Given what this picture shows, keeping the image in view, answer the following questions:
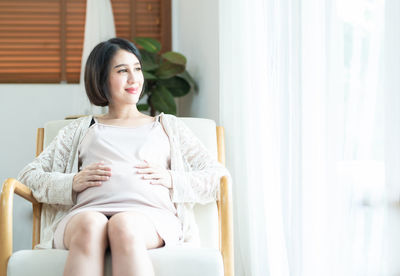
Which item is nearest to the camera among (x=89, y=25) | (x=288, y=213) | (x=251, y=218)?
(x=288, y=213)

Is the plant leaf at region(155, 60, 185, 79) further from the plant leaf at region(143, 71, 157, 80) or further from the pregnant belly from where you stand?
the pregnant belly

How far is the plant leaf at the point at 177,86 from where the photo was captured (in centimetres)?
280

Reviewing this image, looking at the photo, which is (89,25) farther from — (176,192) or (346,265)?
(346,265)

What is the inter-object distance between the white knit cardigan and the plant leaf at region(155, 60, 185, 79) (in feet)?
3.02

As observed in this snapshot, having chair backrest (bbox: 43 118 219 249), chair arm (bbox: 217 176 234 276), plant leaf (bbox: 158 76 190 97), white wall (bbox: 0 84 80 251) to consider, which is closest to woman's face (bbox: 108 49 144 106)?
chair backrest (bbox: 43 118 219 249)

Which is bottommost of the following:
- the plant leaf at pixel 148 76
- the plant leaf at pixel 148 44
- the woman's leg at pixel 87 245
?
the woman's leg at pixel 87 245

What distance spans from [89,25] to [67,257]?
1783 millimetres

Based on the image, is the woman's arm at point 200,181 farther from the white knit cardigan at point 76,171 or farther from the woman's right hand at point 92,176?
the woman's right hand at point 92,176

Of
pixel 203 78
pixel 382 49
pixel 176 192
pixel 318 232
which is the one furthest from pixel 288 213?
pixel 203 78

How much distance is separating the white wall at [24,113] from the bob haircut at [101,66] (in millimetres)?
1257

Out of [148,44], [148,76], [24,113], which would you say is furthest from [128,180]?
[24,113]

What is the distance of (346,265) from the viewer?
4.04 ft

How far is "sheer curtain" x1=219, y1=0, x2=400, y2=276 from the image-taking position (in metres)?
1.10

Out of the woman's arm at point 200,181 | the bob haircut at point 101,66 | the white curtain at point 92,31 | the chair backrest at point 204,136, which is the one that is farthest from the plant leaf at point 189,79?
the woman's arm at point 200,181
